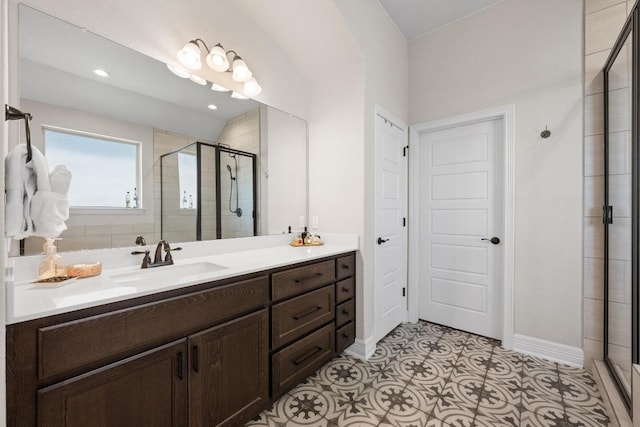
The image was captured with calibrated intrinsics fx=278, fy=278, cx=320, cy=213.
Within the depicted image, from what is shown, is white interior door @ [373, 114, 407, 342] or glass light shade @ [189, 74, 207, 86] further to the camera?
white interior door @ [373, 114, 407, 342]

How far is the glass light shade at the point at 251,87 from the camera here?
82.5 inches

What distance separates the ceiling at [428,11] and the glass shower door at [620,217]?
1.21 meters

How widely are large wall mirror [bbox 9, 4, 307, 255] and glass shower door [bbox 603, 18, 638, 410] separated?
2.33 m

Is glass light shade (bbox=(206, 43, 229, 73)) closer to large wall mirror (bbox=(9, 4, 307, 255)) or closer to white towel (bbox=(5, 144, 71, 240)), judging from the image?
large wall mirror (bbox=(9, 4, 307, 255))

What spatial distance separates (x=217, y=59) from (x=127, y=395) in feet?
6.26

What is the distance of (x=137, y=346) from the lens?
107 centimetres

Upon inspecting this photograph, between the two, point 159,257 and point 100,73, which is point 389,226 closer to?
point 159,257

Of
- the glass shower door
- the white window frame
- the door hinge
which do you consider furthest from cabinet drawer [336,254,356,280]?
the door hinge

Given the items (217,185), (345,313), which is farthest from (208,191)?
(345,313)

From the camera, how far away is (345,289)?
2.17 meters

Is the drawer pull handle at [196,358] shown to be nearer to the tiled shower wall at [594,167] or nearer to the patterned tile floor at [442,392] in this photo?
the patterned tile floor at [442,392]

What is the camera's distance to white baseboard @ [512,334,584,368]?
210 centimetres

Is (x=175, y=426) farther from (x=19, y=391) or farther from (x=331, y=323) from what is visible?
(x=331, y=323)

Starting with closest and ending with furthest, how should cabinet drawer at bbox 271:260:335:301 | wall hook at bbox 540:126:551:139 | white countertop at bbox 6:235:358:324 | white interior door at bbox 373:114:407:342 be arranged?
white countertop at bbox 6:235:358:324 < cabinet drawer at bbox 271:260:335:301 < wall hook at bbox 540:126:551:139 < white interior door at bbox 373:114:407:342
